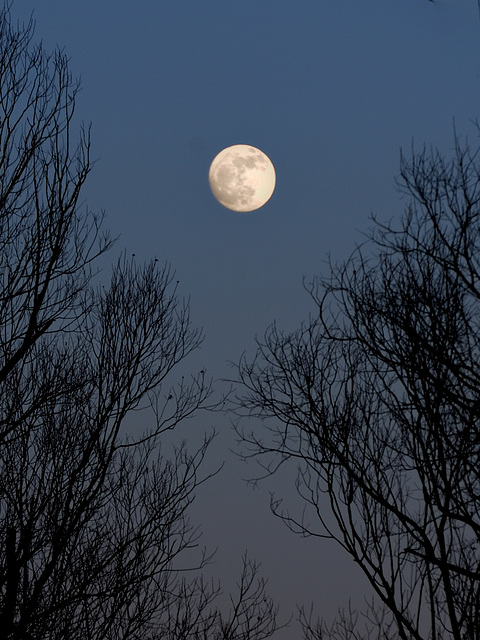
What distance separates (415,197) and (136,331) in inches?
156

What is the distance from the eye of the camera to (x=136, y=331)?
31.1ft

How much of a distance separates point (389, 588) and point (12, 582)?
3566mm

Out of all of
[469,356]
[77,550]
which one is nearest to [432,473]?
[469,356]

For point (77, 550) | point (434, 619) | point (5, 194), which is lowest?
point (434, 619)

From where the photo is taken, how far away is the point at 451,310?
22.3 ft

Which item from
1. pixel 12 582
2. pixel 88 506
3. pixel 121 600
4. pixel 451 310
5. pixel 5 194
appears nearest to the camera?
pixel 5 194

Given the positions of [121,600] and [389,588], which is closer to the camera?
[389,588]

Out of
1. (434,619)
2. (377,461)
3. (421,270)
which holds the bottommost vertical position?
(434,619)

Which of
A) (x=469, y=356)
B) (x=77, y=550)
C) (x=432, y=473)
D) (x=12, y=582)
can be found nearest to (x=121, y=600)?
(x=77, y=550)

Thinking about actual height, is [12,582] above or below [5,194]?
below

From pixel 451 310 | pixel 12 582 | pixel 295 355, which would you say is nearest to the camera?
pixel 12 582

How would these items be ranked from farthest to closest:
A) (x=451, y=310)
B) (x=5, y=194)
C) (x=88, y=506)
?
(x=88, y=506), (x=451, y=310), (x=5, y=194)

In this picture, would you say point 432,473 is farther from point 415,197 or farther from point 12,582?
point 12,582

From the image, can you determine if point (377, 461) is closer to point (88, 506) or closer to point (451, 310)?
point (451, 310)
